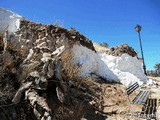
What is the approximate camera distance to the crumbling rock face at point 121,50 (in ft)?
43.3

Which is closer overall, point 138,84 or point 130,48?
point 138,84

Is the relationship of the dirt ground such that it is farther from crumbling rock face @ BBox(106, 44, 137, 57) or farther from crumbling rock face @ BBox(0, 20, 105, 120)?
crumbling rock face @ BBox(106, 44, 137, 57)

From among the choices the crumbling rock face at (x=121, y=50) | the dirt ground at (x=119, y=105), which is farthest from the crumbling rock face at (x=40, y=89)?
the crumbling rock face at (x=121, y=50)

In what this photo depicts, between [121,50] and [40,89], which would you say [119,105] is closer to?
[40,89]

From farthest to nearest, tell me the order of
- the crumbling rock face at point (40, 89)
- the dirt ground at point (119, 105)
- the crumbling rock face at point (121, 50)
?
the crumbling rock face at point (121, 50) < the dirt ground at point (119, 105) < the crumbling rock face at point (40, 89)

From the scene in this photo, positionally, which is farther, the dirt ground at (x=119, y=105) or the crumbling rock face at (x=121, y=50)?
the crumbling rock face at (x=121, y=50)

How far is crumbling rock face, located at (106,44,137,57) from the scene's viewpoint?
13.2 meters

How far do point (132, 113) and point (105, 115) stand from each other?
935mm

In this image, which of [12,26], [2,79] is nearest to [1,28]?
[12,26]

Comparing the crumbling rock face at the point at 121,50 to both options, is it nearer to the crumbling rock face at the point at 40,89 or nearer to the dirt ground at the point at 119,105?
the dirt ground at the point at 119,105

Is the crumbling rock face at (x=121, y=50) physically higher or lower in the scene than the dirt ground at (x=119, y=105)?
higher

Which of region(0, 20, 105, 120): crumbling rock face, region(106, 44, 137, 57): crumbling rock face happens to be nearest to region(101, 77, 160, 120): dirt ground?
region(0, 20, 105, 120): crumbling rock face

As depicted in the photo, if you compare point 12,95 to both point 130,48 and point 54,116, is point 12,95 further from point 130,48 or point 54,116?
point 130,48

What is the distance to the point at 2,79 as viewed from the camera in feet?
19.2
